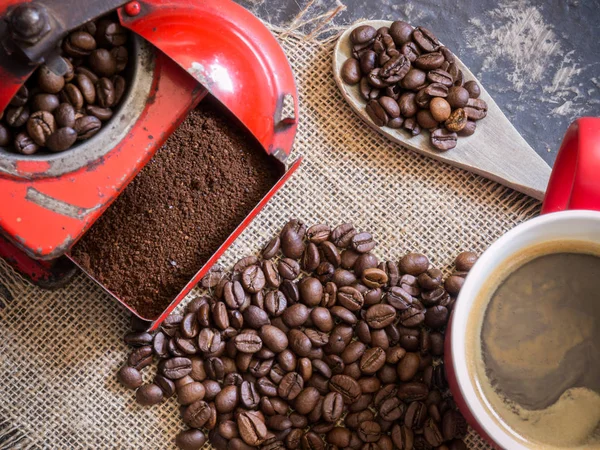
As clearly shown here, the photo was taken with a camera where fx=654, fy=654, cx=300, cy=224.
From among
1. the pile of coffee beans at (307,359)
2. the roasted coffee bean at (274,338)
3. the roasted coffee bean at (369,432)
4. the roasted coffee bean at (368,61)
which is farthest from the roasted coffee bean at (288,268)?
the roasted coffee bean at (368,61)

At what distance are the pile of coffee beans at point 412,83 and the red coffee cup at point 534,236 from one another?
302mm

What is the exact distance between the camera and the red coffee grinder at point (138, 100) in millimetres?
1053

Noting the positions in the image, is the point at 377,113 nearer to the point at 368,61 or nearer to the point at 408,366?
the point at 368,61

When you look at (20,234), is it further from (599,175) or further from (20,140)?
(599,175)

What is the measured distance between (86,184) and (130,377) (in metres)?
0.40

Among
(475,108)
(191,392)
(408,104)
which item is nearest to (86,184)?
(191,392)

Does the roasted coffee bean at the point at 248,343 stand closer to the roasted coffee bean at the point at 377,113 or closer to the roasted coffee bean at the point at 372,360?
the roasted coffee bean at the point at 372,360

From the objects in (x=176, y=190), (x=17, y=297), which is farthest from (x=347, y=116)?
(x=17, y=297)

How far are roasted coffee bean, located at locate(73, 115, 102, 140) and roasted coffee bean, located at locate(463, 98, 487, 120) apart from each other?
2.42 ft

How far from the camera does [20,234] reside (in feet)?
3.59

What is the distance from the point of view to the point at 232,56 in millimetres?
1178

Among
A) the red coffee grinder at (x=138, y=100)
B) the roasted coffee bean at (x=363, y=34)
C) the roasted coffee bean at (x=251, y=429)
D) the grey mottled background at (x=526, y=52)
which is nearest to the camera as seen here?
the red coffee grinder at (x=138, y=100)

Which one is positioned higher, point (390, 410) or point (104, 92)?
point (104, 92)

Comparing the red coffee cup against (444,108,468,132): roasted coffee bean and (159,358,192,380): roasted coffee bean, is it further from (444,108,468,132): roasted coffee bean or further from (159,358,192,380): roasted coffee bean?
(159,358,192,380): roasted coffee bean
